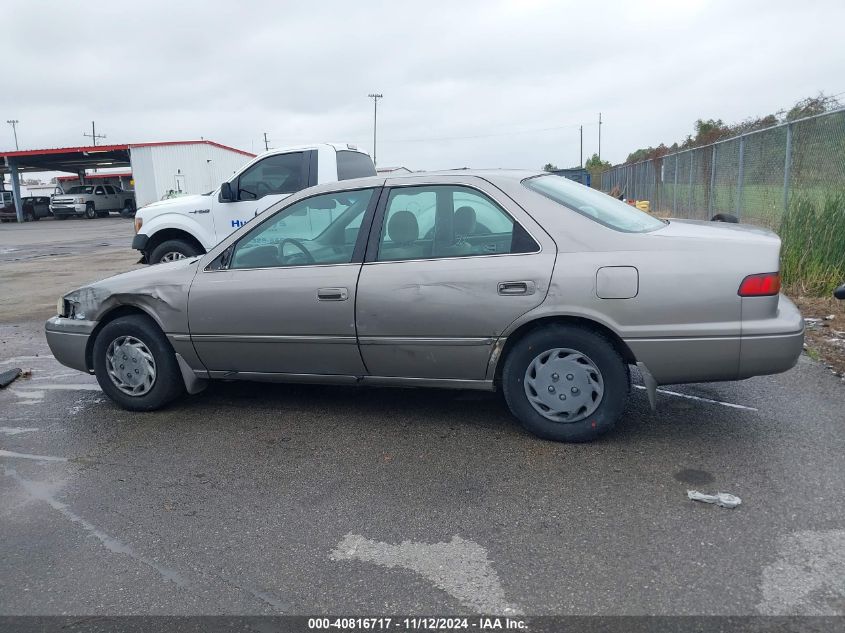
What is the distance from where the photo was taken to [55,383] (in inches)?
239

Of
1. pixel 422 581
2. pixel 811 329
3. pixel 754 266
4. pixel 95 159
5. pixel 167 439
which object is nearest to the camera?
pixel 422 581

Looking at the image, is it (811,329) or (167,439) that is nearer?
(167,439)

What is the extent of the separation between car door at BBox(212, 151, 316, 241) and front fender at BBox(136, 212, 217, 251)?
536 millimetres

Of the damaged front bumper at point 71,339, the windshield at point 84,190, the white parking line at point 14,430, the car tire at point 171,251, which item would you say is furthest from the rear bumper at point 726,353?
the windshield at point 84,190

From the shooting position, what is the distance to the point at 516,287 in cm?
402

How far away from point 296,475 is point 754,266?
2.71 m

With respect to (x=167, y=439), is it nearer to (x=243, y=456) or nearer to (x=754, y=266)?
(x=243, y=456)

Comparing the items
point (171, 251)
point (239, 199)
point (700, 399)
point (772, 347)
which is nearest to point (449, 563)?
point (772, 347)

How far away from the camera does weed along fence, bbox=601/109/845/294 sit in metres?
7.98

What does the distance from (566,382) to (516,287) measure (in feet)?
2.02

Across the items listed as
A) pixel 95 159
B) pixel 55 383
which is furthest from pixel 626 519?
pixel 95 159

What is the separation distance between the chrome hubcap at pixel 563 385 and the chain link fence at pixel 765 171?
19.0 ft

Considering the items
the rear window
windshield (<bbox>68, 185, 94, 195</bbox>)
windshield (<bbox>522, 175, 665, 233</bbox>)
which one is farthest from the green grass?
windshield (<bbox>68, 185, 94, 195</bbox>)

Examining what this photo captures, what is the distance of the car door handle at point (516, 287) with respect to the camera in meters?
4.00
